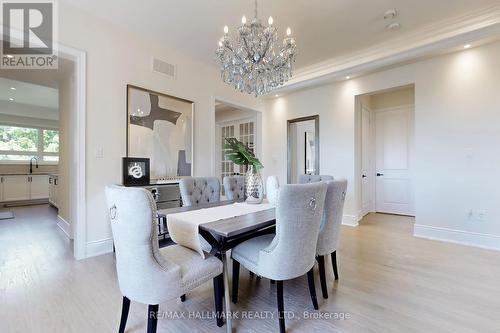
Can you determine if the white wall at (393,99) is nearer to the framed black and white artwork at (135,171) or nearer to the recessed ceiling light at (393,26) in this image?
the recessed ceiling light at (393,26)

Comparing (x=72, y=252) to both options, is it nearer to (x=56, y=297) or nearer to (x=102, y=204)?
(x=102, y=204)

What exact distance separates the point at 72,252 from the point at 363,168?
5.27 metres

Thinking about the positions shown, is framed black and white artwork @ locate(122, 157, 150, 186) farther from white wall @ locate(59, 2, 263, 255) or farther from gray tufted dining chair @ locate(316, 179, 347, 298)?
gray tufted dining chair @ locate(316, 179, 347, 298)

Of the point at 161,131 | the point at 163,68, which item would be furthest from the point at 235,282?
the point at 163,68

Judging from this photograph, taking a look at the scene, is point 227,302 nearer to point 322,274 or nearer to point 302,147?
point 322,274

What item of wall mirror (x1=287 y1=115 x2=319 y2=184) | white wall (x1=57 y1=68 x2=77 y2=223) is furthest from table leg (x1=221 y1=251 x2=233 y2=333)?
wall mirror (x1=287 y1=115 x2=319 y2=184)

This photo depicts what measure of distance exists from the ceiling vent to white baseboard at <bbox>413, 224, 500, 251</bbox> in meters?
4.67

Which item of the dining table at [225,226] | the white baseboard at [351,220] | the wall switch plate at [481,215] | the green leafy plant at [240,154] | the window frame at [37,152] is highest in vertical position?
Result: the window frame at [37,152]

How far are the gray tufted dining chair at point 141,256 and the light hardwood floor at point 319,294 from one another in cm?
47

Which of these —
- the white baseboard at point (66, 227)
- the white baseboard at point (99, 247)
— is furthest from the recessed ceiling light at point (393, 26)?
the white baseboard at point (66, 227)

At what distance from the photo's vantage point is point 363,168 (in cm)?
498

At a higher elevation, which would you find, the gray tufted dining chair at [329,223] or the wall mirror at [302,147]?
the wall mirror at [302,147]

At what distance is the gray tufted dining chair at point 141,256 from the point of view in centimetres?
122

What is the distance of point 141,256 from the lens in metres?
1.25
